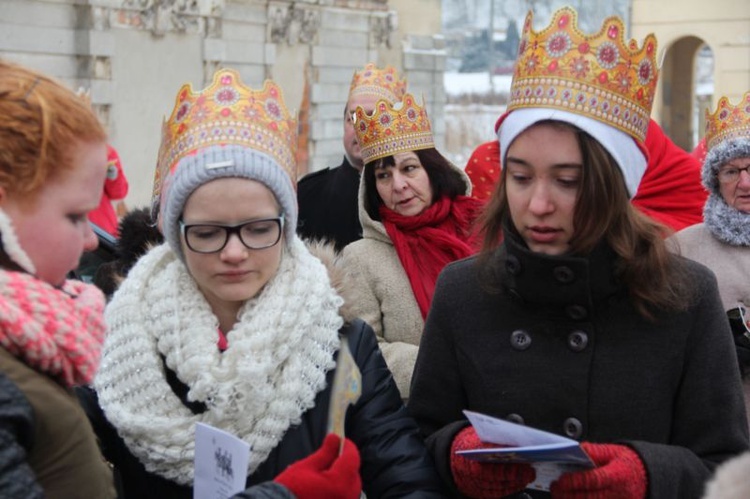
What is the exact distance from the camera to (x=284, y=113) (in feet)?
9.63

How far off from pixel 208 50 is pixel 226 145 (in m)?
12.0

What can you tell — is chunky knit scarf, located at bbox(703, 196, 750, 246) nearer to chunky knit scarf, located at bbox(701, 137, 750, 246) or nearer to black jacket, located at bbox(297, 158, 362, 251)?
chunky knit scarf, located at bbox(701, 137, 750, 246)

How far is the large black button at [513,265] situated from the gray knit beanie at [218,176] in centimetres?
54

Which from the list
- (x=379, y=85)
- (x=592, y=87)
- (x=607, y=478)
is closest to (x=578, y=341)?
(x=607, y=478)

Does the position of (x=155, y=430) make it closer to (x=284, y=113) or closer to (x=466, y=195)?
(x=284, y=113)

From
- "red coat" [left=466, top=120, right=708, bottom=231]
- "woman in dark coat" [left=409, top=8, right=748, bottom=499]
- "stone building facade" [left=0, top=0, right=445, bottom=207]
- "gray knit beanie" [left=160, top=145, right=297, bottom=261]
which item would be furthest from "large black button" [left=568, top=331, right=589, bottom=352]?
"stone building facade" [left=0, top=0, right=445, bottom=207]

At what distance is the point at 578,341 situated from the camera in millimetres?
2529

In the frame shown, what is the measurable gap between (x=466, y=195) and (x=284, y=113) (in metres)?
1.74

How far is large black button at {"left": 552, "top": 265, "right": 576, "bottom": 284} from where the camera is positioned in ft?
8.13

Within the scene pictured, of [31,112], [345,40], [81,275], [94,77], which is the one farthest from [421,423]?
[345,40]

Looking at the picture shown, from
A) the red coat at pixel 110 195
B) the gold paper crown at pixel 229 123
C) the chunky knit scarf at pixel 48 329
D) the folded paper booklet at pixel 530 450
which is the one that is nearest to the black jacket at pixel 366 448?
the folded paper booklet at pixel 530 450

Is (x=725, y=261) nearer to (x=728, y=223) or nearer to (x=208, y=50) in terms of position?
(x=728, y=223)

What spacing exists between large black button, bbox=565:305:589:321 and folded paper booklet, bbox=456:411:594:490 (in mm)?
343

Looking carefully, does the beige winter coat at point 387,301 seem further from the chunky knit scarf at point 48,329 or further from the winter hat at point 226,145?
the chunky knit scarf at point 48,329
